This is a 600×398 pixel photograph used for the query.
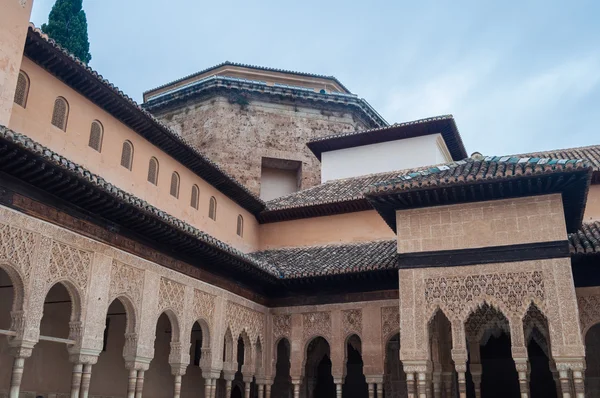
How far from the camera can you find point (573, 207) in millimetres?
9938

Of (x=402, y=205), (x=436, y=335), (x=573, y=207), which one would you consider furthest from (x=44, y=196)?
(x=573, y=207)

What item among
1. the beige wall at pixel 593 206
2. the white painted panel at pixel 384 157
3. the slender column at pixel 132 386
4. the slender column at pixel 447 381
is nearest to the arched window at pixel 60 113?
the slender column at pixel 132 386

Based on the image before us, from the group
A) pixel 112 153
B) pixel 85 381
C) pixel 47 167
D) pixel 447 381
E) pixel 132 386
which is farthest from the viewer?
pixel 112 153

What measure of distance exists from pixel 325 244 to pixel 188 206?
3816 millimetres

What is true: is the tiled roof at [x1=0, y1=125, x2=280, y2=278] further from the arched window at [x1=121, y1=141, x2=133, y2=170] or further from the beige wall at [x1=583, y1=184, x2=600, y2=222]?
the beige wall at [x1=583, y1=184, x2=600, y2=222]

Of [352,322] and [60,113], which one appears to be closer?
[60,113]

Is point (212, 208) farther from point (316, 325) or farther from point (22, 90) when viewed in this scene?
point (22, 90)

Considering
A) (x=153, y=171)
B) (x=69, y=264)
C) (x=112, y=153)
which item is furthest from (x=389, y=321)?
(x=69, y=264)

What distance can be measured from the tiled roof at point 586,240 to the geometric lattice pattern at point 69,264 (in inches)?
320

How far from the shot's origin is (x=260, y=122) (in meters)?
21.9

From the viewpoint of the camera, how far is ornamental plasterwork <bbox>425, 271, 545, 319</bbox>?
30.4 feet

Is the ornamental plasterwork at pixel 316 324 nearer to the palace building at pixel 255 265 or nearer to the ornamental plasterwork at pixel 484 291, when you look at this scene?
the palace building at pixel 255 265

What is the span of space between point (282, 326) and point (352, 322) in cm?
178

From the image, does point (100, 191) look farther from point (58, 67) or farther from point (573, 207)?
point (573, 207)
